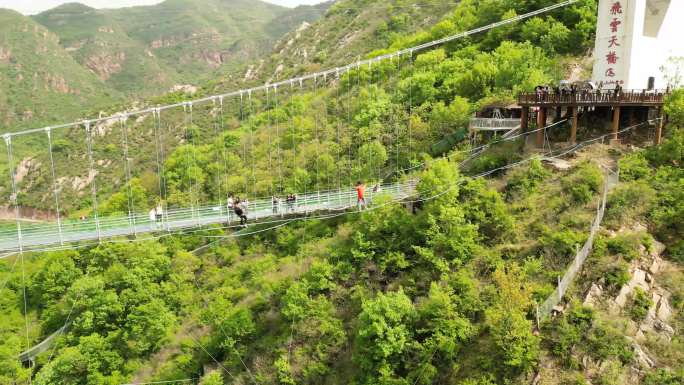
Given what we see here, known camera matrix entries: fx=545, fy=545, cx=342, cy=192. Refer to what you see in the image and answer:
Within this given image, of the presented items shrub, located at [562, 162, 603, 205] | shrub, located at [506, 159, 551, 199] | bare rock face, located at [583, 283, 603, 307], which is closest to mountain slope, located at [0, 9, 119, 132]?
shrub, located at [506, 159, 551, 199]

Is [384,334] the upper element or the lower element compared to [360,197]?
lower

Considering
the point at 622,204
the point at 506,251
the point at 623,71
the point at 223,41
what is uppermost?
the point at 223,41

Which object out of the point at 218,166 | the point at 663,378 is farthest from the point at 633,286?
the point at 218,166

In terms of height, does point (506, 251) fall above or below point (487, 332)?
above

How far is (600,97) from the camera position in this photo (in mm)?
16438

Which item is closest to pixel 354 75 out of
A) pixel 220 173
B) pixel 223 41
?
pixel 220 173

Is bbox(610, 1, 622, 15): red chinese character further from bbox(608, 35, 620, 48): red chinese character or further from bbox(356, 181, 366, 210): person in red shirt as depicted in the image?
bbox(356, 181, 366, 210): person in red shirt

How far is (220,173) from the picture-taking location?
1272 inches

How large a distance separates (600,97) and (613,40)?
2.35m

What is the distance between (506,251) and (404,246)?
3.51 meters

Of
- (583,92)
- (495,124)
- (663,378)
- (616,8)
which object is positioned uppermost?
(616,8)

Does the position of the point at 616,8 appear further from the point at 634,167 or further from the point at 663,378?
the point at 663,378

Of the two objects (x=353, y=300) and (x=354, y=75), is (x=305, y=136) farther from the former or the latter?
(x=353, y=300)

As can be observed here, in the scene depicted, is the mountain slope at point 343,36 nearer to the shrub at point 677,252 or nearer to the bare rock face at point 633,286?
the shrub at point 677,252
